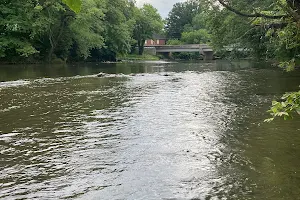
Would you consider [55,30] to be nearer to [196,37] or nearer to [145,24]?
[145,24]

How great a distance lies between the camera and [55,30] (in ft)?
158

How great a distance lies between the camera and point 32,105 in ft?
44.2

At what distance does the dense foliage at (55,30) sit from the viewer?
41.7 m

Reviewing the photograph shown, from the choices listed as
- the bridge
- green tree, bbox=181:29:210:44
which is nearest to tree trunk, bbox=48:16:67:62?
the bridge

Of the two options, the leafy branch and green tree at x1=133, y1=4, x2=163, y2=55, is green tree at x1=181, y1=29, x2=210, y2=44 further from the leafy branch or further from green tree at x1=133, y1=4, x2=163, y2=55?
the leafy branch

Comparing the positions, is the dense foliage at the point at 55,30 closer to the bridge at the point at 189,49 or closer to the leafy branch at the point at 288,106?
the bridge at the point at 189,49

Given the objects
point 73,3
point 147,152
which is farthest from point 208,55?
point 73,3

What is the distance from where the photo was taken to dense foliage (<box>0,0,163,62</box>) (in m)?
41.7

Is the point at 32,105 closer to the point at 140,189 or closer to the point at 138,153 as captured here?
the point at 138,153

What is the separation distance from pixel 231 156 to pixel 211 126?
281 cm

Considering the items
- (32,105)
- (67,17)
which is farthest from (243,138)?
(67,17)

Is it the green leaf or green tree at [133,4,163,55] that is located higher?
green tree at [133,4,163,55]

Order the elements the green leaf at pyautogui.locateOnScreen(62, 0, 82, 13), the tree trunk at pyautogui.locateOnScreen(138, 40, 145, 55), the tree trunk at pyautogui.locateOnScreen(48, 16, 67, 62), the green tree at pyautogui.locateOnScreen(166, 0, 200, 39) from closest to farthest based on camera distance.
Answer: the green leaf at pyautogui.locateOnScreen(62, 0, 82, 13)
the tree trunk at pyautogui.locateOnScreen(48, 16, 67, 62)
the tree trunk at pyautogui.locateOnScreen(138, 40, 145, 55)
the green tree at pyautogui.locateOnScreen(166, 0, 200, 39)

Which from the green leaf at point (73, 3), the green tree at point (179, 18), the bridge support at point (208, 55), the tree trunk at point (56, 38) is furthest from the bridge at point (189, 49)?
the green leaf at point (73, 3)
